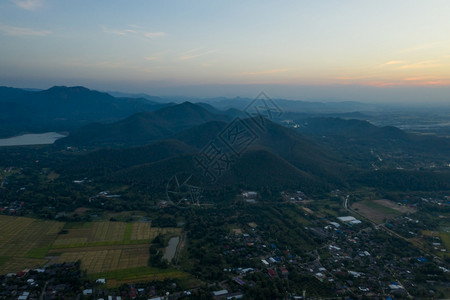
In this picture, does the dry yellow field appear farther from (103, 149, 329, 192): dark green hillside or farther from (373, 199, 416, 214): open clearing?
(373, 199, 416, 214): open clearing

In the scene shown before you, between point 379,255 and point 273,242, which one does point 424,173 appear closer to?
point 379,255

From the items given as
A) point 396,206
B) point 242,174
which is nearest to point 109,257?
point 242,174

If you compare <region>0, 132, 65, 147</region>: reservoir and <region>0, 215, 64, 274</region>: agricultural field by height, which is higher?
<region>0, 132, 65, 147</region>: reservoir

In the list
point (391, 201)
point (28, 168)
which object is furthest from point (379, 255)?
point (28, 168)

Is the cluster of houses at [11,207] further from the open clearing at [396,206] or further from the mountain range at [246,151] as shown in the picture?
the open clearing at [396,206]

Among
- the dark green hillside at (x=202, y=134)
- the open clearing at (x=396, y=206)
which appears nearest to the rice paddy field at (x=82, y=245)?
the open clearing at (x=396, y=206)

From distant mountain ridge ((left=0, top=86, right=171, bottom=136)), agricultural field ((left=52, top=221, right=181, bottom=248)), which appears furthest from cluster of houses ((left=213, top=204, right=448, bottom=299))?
distant mountain ridge ((left=0, top=86, right=171, bottom=136))
